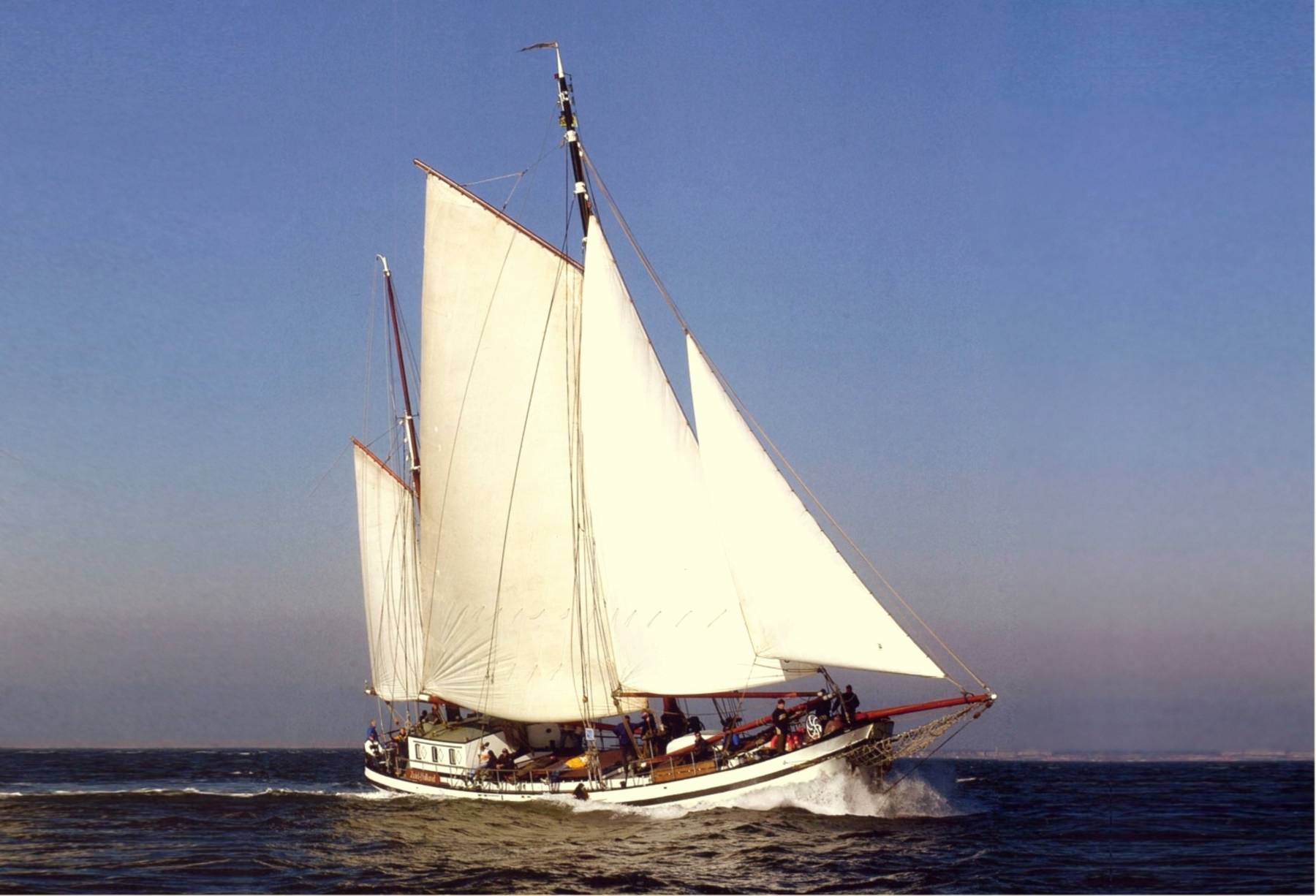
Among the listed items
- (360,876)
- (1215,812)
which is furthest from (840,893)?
(1215,812)

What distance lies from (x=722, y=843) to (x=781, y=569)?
9.01m

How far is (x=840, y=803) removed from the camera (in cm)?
4134

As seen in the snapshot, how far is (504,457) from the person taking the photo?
169ft

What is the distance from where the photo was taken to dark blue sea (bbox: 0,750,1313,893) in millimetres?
31844

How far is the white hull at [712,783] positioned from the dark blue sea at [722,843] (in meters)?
0.53

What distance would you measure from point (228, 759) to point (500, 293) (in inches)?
3508

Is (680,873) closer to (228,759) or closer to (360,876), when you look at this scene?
(360,876)

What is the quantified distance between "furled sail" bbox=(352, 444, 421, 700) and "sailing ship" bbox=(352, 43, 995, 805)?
7941 millimetres

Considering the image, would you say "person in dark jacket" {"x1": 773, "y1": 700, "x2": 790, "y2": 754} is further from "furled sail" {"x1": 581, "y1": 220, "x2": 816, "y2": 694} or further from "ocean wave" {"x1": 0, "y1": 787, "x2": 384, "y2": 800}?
"ocean wave" {"x1": 0, "y1": 787, "x2": 384, "y2": 800}

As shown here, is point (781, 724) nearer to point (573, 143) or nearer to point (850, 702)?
point (850, 702)

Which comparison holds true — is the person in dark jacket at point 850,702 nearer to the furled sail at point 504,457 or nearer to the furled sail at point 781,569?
the furled sail at point 781,569

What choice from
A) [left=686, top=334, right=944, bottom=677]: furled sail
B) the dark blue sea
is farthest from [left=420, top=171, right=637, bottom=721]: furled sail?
[left=686, top=334, right=944, bottom=677]: furled sail

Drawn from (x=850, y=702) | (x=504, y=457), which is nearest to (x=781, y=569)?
(x=850, y=702)

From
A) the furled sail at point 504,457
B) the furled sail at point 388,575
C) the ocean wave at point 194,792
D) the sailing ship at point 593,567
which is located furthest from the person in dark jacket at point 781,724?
the furled sail at point 388,575
